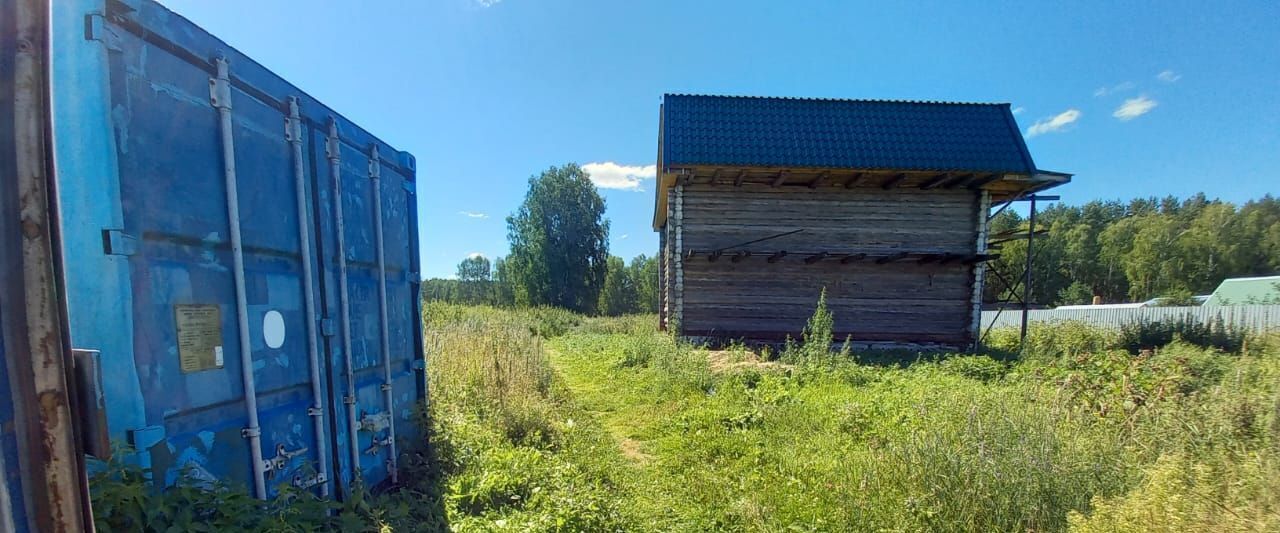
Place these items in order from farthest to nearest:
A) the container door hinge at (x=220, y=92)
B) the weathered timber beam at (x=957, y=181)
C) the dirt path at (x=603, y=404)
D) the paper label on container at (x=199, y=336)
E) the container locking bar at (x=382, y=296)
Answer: the weathered timber beam at (x=957, y=181) → the dirt path at (x=603, y=404) → the container locking bar at (x=382, y=296) → the container door hinge at (x=220, y=92) → the paper label on container at (x=199, y=336)

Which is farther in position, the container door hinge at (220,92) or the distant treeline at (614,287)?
the distant treeline at (614,287)

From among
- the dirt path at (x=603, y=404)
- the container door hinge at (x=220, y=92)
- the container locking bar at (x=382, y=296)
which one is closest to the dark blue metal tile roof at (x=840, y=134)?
the dirt path at (x=603, y=404)

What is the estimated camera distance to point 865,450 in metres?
4.04

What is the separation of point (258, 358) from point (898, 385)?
6.95 metres

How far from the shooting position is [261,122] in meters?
2.46

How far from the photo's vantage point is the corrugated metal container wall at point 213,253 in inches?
66.9

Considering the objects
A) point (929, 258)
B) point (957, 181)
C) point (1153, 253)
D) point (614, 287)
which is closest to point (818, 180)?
point (929, 258)

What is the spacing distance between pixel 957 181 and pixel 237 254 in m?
12.6

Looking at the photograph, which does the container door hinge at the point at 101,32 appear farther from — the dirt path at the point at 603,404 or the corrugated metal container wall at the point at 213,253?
the dirt path at the point at 603,404

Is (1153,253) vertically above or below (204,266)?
below

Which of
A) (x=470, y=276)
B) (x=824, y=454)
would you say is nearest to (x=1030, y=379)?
(x=824, y=454)

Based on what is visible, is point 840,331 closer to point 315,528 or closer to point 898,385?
point 898,385

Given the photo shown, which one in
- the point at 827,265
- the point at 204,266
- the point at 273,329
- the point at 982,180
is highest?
the point at 982,180

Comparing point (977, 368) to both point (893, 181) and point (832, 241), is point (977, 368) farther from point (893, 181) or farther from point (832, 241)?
point (893, 181)
